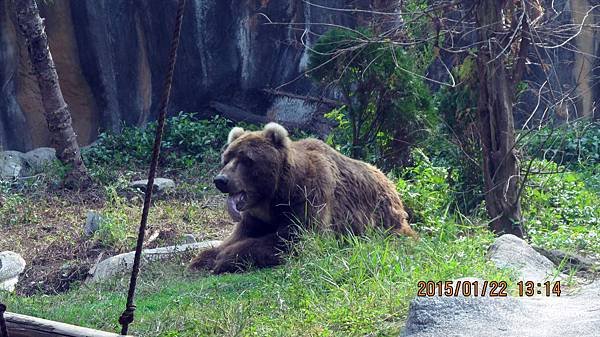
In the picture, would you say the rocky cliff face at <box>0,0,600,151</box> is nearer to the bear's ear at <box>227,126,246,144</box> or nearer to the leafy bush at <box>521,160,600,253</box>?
Result: the leafy bush at <box>521,160,600,253</box>

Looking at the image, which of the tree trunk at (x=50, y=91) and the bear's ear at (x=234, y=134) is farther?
the tree trunk at (x=50, y=91)

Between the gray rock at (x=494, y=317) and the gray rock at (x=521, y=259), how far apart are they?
33.8 inches

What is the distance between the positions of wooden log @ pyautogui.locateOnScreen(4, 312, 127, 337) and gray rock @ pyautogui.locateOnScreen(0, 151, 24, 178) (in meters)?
10.2

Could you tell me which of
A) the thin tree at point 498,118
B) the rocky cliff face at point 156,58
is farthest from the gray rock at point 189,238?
the rocky cliff face at point 156,58

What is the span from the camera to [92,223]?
11.5 meters

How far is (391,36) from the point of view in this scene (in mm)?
9508

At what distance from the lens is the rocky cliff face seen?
1792 cm

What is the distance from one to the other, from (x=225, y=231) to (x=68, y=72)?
790 cm

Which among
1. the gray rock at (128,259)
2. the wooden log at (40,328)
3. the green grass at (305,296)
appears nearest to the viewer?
the wooden log at (40,328)

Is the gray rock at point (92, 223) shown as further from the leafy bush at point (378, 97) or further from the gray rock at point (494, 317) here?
→ the gray rock at point (494, 317)

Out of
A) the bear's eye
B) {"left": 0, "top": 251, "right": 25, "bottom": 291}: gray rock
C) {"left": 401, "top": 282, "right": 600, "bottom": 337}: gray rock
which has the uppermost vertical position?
{"left": 401, "top": 282, "right": 600, "bottom": 337}: gray rock

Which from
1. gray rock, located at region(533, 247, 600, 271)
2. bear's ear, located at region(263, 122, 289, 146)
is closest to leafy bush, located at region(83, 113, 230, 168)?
bear's ear, located at region(263, 122, 289, 146)

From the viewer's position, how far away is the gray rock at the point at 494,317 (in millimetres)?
5180
